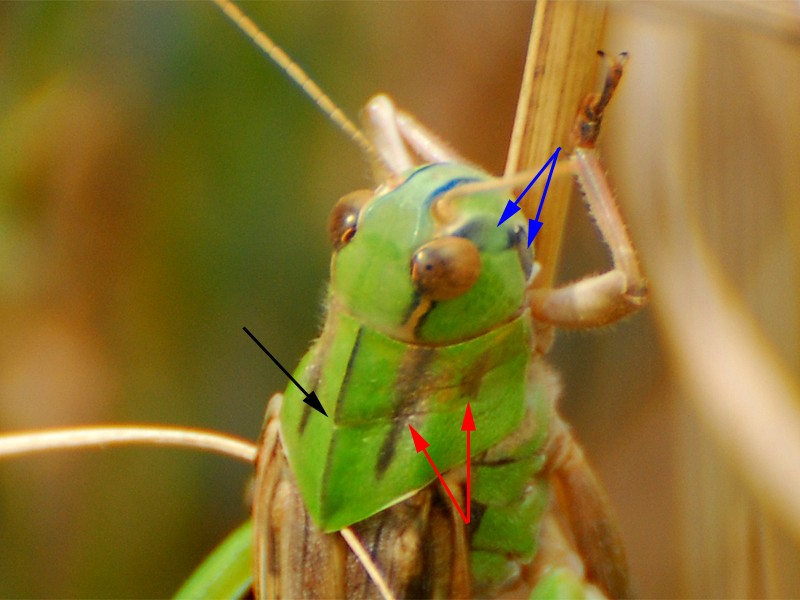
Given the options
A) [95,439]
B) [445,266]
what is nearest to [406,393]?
[445,266]

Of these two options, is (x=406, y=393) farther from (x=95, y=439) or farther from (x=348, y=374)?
(x=95, y=439)

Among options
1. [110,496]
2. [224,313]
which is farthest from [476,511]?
[110,496]

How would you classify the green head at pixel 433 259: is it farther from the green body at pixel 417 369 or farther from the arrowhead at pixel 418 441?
the arrowhead at pixel 418 441

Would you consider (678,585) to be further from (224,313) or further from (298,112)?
(298,112)

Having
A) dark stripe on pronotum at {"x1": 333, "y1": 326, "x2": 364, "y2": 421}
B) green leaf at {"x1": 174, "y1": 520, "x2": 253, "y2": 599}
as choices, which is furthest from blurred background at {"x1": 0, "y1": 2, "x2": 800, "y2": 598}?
dark stripe on pronotum at {"x1": 333, "y1": 326, "x2": 364, "y2": 421}

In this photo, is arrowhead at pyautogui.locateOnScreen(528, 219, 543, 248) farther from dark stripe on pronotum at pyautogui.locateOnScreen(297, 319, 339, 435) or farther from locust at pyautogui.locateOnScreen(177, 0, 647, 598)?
dark stripe on pronotum at pyautogui.locateOnScreen(297, 319, 339, 435)

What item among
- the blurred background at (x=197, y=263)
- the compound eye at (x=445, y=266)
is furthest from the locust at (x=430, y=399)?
the blurred background at (x=197, y=263)
